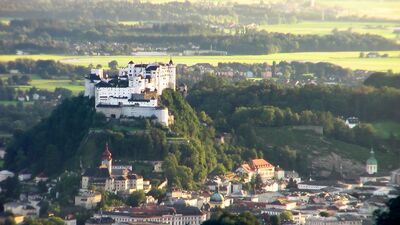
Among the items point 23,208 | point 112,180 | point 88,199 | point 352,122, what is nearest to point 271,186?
point 112,180

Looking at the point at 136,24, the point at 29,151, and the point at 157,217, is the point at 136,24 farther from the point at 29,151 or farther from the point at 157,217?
the point at 157,217

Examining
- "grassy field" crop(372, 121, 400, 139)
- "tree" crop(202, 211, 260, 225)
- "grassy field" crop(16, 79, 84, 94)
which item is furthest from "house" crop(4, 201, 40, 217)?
"grassy field" crop(16, 79, 84, 94)

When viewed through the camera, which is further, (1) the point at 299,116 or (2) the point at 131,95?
(1) the point at 299,116

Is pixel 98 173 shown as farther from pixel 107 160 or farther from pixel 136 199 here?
pixel 136 199

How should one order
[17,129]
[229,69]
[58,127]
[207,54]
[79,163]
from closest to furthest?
[79,163] < [58,127] < [17,129] < [229,69] < [207,54]

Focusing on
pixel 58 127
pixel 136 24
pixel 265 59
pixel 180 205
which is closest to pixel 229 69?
pixel 265 59

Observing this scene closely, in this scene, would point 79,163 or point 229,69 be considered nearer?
point 79,163

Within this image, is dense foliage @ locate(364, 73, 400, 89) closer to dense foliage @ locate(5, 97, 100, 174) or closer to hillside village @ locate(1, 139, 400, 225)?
hillside village @ locate(1, 139, 400, 225)
